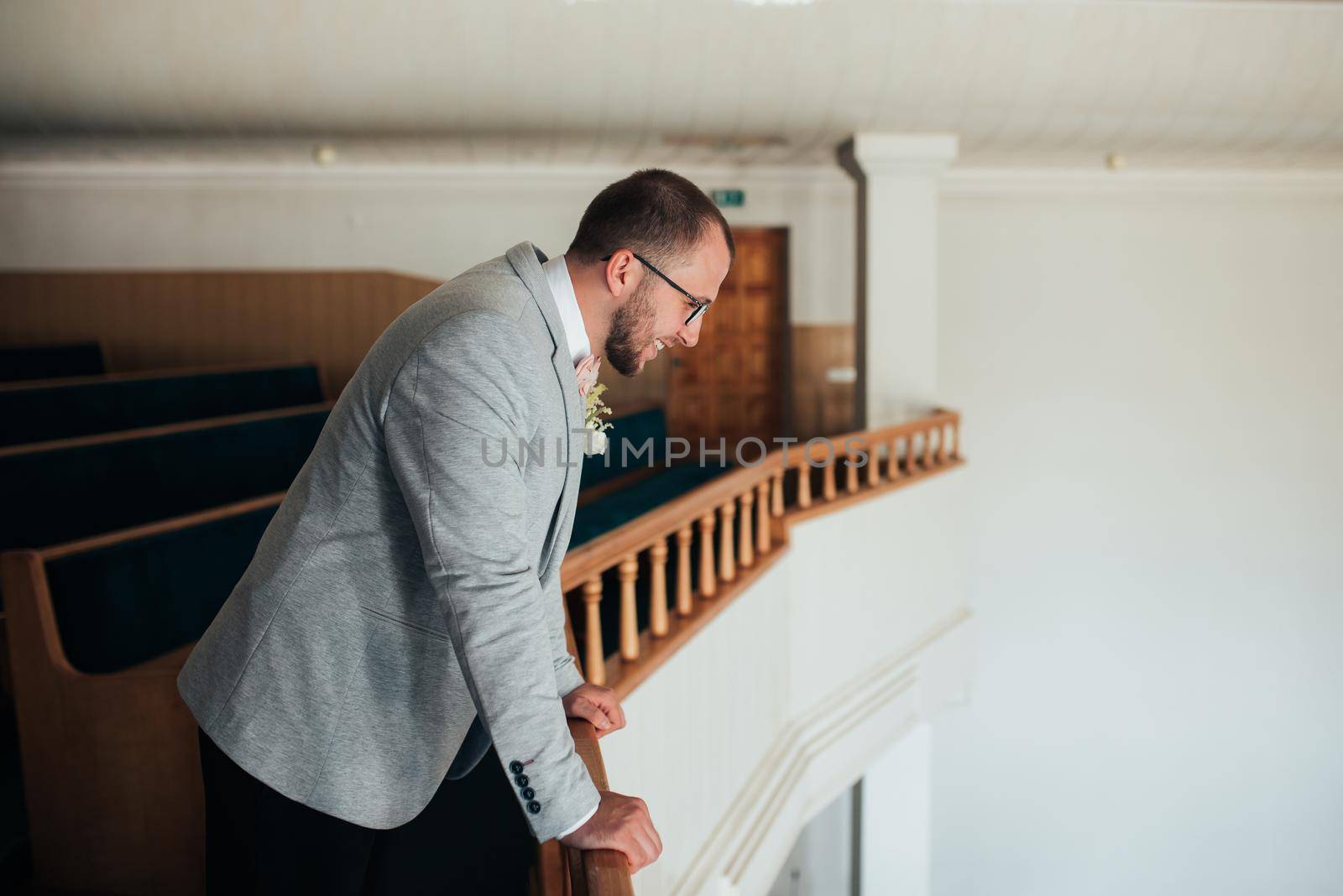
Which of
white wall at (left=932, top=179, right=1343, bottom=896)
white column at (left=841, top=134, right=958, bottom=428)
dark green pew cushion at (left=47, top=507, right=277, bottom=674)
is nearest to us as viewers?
dark green pew cushion at (left=47, top=507, right=277, bottom=674)

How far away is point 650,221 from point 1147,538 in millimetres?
7585

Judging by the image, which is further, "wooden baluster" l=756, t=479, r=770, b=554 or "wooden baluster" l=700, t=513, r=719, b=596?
"wooden baluster" l=756, t=479, r=770, b=554

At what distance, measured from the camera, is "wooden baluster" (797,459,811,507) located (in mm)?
4262

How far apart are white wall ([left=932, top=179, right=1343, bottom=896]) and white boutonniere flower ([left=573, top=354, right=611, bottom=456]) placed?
6.39 meters

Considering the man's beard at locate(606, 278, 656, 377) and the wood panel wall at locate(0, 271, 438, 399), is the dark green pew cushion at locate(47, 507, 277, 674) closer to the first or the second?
the man's beard at locate(606, 278, 656, 377)

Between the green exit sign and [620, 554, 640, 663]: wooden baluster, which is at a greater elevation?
the green exit sign

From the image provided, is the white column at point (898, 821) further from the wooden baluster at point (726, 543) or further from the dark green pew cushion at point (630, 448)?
the wooden baluster at point (726, 543)

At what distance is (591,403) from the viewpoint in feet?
4.63

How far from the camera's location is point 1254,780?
7.83 metres

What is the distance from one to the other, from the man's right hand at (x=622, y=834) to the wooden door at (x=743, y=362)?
244 inches

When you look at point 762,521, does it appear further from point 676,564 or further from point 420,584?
point 420,584

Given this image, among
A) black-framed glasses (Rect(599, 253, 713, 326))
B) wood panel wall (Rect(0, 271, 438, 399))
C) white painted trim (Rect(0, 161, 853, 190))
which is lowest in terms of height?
black-framed glasses (Rect(599, 253, 713, 326))

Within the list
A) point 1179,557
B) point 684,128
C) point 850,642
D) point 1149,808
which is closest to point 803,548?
point 850,642

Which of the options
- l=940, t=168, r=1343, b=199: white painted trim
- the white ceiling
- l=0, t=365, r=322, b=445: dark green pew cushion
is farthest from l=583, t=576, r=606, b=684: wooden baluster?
l=940, t=168, r=1343, b=199: white painted trim
